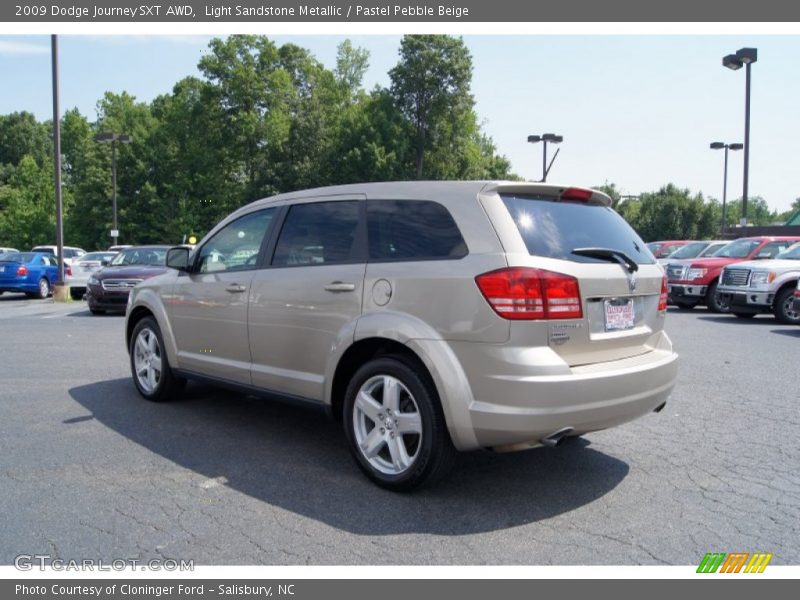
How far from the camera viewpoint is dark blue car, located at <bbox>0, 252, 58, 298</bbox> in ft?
67.8

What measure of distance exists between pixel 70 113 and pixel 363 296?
79.4 m

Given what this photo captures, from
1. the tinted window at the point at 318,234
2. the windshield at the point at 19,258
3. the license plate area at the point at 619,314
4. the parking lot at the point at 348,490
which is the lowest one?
the parking lot at the point at 348,490

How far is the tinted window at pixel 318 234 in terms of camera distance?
4.54m

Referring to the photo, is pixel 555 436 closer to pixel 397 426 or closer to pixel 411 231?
pixel 397 426

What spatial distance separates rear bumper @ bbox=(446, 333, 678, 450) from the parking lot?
49cm

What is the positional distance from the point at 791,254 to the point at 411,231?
43.2 ft

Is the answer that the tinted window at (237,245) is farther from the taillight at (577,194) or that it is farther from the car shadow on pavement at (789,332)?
the car shadow on pavement at (789,332)

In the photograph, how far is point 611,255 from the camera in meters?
4.04

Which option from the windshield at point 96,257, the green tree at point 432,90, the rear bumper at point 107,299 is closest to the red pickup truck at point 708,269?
the rear bumper at point 107,299

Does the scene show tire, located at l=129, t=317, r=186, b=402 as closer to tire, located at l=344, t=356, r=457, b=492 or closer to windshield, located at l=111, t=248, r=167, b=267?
tire, located at l=344, t=356, r=457, b=492

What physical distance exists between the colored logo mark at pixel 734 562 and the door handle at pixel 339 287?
2436mm

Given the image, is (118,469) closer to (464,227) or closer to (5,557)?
(5,557)

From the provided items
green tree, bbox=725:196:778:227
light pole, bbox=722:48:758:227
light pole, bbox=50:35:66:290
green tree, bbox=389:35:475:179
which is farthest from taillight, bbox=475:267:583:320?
green tree, bbox=725:196:778:227

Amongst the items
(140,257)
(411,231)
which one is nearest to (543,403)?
(411,231)
